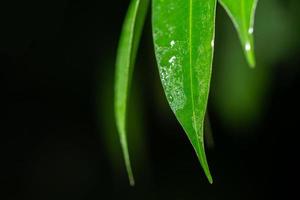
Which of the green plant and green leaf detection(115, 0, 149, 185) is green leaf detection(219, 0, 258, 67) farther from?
green leaf detection(115, 0, 149, 185)

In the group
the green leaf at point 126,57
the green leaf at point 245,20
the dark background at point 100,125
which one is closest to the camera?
the green leaf at point 245,20

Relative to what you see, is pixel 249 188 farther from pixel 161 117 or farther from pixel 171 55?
pixel 171 55

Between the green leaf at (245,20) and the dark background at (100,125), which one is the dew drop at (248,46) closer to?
the green leaf at (245,20)

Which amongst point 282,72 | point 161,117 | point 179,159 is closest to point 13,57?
point 161,117

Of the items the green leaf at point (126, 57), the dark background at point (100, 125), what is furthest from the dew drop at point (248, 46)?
the dark background at point (100, 125)

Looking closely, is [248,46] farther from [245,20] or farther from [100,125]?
[100,125]

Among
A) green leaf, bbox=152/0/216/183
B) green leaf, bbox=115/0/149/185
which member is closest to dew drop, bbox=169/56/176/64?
green leaf, bbox=152/0/216/183
